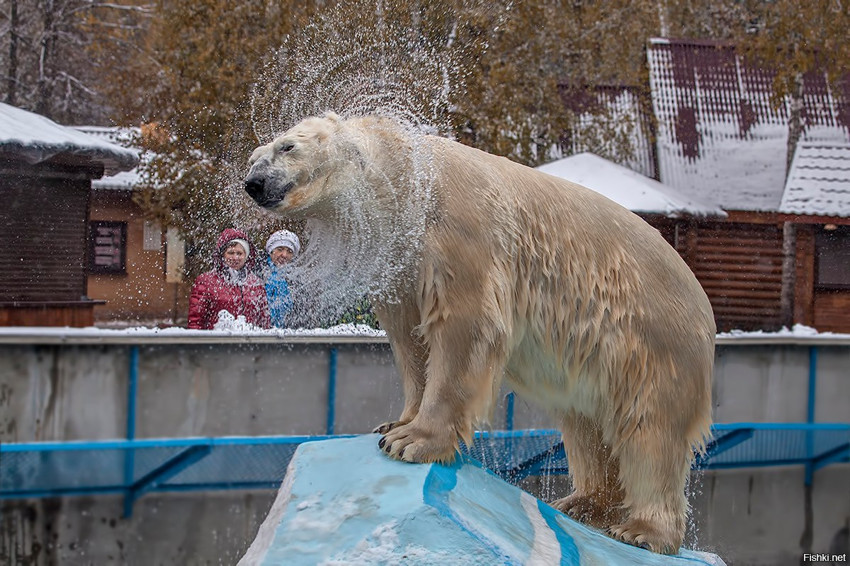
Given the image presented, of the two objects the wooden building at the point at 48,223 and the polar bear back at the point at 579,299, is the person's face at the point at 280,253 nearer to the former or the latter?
the polar bear back at the point at 579,299

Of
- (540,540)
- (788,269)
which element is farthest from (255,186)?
(788,269)

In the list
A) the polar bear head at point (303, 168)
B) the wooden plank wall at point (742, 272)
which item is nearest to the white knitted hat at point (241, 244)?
the polar bear head at point (303, 168)

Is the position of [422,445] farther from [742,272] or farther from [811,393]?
[742,272]

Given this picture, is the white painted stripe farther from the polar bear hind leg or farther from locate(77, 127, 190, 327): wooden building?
locate(77, 127, 190, 327): wooden building

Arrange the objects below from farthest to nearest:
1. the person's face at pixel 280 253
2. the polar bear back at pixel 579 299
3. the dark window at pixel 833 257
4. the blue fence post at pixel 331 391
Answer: the dark window at pixel 833 257, the blue fence post at pixel 331 391, the person's face at pixel 280 253, the polar bear back at pixel 579 299

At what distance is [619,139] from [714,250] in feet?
7.43

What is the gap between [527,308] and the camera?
2883 mm

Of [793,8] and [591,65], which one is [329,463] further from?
[591,65]

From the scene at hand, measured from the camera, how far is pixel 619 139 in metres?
14.5

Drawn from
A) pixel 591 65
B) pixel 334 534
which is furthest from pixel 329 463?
pixel 591 65

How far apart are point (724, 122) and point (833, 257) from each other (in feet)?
12.1

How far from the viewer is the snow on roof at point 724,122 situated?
15086mm

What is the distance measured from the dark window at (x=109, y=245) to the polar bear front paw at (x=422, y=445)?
45.0 ft

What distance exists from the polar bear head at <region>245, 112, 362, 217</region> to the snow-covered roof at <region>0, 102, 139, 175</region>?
7.36 meters
